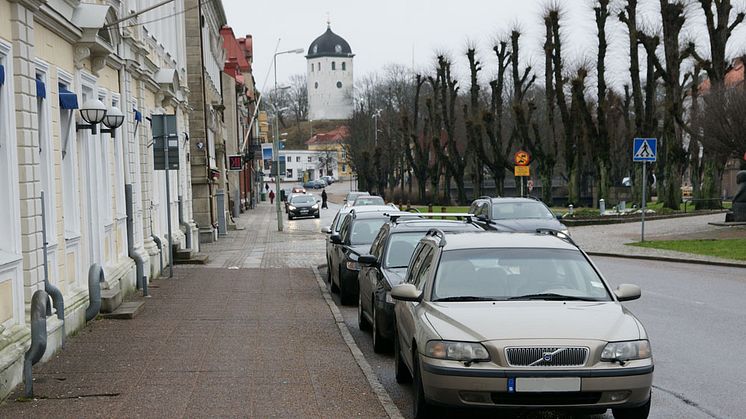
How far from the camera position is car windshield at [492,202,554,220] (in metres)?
24.7

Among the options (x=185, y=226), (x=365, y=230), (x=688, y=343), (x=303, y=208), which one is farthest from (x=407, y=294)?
(x=303, y=208)

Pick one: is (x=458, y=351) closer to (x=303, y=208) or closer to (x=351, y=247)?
(x=351, y=247)

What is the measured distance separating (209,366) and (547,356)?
13.6 ft

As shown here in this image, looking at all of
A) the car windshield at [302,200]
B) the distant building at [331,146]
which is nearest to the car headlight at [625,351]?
the car windshield at [302,200]

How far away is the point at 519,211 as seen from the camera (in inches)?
981

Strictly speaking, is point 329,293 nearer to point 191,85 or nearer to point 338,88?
point 191,85

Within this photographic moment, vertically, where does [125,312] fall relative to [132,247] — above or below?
below

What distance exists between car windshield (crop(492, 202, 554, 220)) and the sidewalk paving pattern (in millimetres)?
8905

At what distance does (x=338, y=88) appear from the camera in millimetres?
179750

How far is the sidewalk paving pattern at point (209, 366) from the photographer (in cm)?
785

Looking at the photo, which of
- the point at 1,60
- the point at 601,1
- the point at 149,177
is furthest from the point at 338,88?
the point at 1,60

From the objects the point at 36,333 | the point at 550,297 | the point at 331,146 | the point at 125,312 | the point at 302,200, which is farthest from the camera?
the point at 331,146

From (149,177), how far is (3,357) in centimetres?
1245

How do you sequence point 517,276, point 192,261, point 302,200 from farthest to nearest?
1. point 302,200
2. point 192,261
3. point 517,276
